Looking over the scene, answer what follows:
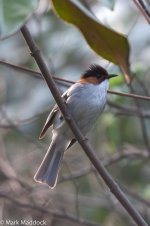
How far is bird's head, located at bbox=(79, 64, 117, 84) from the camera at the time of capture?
3197 millimetres

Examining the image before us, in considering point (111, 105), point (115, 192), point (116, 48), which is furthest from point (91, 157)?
point (111, 105)

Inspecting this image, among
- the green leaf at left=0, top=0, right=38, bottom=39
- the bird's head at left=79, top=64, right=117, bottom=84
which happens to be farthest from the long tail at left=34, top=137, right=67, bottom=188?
the green leaf at left=0, top=0, right=38, bottom=39

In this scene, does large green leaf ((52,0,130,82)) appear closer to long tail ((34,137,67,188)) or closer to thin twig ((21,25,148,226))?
thin twig ((21,25,148,226))

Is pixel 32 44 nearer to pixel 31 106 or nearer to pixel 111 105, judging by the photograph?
pixel 111 105

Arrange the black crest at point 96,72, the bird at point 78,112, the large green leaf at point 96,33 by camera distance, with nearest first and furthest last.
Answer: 1. the large green leaf at point 96,33
2. the bird at point 78,112
3. the black crest at point 96,72

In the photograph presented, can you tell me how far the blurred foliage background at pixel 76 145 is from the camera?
13.3 feet

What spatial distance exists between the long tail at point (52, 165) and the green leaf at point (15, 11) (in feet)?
5.94

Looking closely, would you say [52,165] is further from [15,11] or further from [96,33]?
[15,11]

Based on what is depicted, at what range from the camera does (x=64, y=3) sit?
1.20 metres

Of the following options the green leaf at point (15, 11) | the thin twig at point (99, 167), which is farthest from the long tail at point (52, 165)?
the green leaf at point (15, 11)

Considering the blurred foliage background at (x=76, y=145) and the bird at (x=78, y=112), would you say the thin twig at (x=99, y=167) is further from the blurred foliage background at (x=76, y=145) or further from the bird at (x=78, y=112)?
the blurred foliage background at (x=76, y=145)

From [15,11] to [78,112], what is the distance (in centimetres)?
197

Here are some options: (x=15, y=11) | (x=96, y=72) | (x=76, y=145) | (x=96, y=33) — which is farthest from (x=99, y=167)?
Answer: (x=76, y=145)

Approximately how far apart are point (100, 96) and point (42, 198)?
147 centimetres
